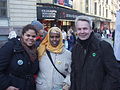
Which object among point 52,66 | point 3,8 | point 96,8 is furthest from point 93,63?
point 96,8

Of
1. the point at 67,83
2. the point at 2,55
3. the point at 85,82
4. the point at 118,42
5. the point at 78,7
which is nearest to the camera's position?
the point at 85,82

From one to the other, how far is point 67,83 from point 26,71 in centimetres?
60

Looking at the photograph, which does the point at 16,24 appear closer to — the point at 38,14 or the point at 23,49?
the point at 38,14

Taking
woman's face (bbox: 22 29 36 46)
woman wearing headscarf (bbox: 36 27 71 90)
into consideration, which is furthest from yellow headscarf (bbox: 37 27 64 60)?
woman's face (bbox: 22 29 36 46)

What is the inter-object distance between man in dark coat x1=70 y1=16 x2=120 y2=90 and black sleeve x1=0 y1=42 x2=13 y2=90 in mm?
898

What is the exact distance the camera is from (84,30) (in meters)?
3.69

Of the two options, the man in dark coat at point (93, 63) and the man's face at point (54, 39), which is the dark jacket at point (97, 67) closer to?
the man in dark coat at point (93, 63)

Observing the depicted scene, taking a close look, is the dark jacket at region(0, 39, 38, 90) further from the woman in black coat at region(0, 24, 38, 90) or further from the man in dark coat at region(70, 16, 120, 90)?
the man in dark coat at region(70, 16, 120, 90)

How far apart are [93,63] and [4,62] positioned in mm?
1166

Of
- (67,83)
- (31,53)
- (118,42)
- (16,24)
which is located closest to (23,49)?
(31,53)

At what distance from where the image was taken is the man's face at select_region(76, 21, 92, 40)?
3.68m

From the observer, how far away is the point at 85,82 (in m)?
3.66

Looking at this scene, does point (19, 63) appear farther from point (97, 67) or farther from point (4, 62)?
point (97, 67)

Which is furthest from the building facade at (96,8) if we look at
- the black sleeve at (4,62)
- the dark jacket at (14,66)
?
the black sleeve at (4,62)
